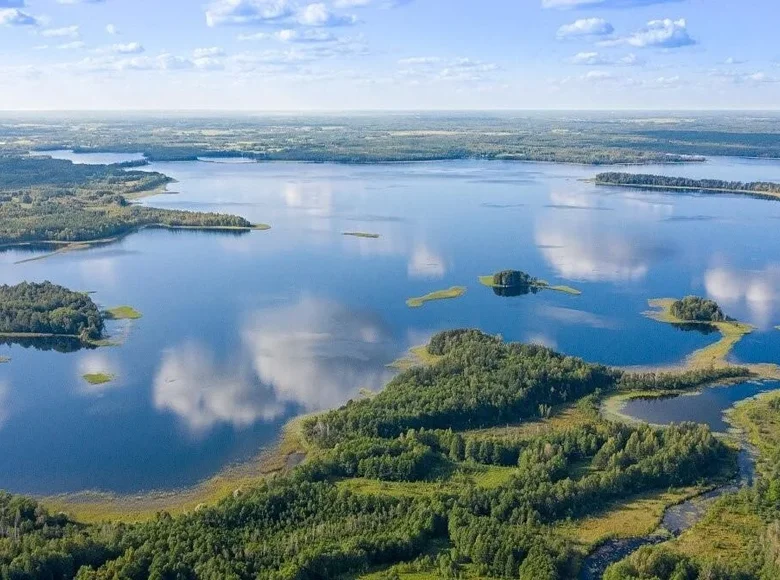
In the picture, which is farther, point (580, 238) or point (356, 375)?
point (580, 238)

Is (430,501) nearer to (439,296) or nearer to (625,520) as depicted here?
(625,520)

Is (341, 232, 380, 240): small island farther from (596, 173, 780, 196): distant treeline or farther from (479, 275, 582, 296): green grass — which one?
(596, 173, 780, 196): distant treeline

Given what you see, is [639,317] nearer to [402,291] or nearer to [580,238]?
[402,291]

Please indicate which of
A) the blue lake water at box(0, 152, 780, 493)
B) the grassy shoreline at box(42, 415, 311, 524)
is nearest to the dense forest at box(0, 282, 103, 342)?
the blue lake water at box(0, 152, 780, 493)

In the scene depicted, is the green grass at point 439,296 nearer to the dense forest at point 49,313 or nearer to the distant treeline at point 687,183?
the dense forest at point 49,313

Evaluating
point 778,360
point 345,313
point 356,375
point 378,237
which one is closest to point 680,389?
point 778,360

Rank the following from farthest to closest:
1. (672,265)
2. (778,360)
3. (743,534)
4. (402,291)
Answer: (672,265) < (402,291) < (778,360) < (743,534)

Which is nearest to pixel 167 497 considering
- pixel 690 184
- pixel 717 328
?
pixel 717 328
